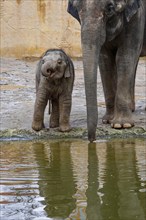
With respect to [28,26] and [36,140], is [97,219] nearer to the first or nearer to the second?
[36,140]

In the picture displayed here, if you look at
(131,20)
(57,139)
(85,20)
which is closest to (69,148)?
(57,139)

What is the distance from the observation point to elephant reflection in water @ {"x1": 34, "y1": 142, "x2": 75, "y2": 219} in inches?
166

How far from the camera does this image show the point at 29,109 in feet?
30.6

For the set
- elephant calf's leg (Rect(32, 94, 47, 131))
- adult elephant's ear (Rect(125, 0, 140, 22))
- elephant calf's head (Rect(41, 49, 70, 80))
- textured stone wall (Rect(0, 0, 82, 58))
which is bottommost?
textured stone wall (Rect(0, 0, 82, 58))

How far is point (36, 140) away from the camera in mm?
7473

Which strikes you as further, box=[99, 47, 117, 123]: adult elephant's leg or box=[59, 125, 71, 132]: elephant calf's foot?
box=[99, 47, 117, 123]: adult elephant's leg

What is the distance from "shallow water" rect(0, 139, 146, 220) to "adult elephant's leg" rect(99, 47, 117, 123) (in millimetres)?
1388

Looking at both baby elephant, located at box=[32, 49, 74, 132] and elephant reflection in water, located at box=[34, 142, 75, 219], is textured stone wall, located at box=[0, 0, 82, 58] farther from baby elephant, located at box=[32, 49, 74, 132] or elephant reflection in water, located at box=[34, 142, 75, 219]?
elephant reflection in water, located at box=[34, 142, 75, 219]

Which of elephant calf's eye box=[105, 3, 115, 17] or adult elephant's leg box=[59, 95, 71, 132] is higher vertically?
elephant calf's eye box=[105, 3, 115, 17]

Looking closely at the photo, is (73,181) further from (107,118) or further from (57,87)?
(107,118)

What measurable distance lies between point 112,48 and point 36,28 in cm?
1148

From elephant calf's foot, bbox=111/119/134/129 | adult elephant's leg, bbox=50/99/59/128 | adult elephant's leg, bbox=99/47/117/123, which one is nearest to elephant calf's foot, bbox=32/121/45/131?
adult elephant's leg, bbox=50/99/59/128

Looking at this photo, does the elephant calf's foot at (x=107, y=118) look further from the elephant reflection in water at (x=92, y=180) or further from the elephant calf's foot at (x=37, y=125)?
the elephant reflection in water at (x=92, y=180)

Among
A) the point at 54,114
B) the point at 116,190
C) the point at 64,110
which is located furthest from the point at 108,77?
the point at 116,190
